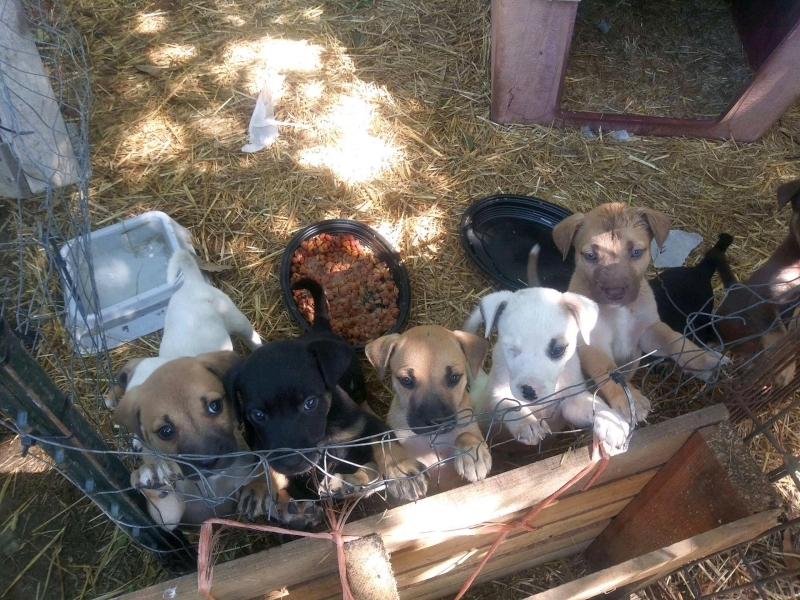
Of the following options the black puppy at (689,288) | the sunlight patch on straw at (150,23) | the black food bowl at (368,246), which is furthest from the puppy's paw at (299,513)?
the sunlight patch on straw at (150,23)

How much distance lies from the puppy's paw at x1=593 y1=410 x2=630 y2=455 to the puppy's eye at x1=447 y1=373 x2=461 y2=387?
0.64 metres

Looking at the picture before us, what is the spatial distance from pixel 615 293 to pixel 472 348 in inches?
36.4

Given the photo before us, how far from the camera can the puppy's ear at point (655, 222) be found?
127 inches

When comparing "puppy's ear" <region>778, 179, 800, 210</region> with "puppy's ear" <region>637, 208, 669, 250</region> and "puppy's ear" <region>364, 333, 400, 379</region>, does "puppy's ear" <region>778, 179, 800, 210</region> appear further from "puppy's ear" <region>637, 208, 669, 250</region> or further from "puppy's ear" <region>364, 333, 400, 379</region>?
A: "puppy's ear" <region>364, 333, 400, 379</region>

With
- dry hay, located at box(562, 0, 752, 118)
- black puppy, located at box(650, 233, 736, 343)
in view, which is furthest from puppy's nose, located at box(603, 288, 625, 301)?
dry hay, located at box(562, 0, 752, 118)

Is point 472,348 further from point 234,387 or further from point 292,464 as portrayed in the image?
point 234,387

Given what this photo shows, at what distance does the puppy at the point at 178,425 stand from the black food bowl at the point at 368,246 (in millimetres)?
1251

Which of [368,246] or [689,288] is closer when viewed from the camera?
[689,288]

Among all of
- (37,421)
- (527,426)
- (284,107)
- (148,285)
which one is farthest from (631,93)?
(37,421)

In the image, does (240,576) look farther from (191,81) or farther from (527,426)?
(191,81)

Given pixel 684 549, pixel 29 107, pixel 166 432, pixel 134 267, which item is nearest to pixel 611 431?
pixel 684 549

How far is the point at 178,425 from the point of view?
8.55 ft

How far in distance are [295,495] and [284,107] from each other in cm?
368

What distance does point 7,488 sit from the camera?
3525 mm
